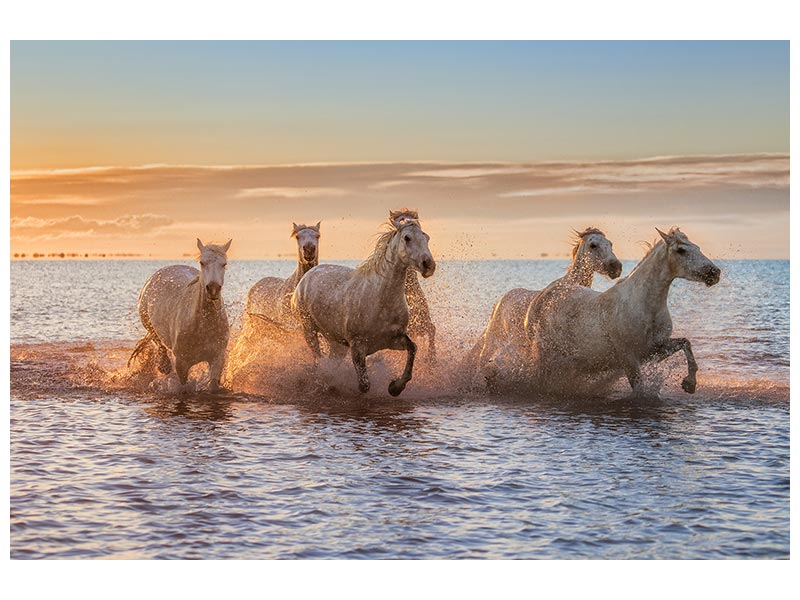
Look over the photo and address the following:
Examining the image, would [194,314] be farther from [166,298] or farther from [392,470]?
[392,470]

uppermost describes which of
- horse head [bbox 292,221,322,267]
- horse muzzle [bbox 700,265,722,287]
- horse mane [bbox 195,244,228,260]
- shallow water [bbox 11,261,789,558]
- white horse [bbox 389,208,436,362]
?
horse head [bbox 292,221,322,267]

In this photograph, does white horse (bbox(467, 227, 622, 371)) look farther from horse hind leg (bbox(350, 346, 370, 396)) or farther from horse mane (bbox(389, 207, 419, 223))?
horse mane (bbox(389, 207, 419, 223))

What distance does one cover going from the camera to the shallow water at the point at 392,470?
29.6 feet

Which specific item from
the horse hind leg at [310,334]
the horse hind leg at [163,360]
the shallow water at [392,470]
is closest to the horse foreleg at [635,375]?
the shallow water at [392,470]

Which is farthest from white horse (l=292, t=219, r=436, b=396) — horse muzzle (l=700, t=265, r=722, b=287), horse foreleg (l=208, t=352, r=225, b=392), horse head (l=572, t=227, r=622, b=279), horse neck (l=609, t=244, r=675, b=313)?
horse muzzle (l=700, t=265, r=722, b=287)

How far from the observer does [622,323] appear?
48.0 ft

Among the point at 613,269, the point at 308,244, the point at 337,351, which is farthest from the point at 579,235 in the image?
the point at 308,244

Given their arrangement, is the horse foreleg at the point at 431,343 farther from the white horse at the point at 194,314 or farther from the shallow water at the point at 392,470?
the white horse at the point at 194,314

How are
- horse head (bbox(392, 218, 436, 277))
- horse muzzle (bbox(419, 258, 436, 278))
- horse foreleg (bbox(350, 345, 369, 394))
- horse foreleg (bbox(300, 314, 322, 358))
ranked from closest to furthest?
horse muzzle (bbox(419, 258, 436, 278)), horse head (bbox(392, 218, 436, 277)), horse foreleg (bbox(350, 345, 369, 394)), horse foreleg (bbox(300, 314, 322, 358))

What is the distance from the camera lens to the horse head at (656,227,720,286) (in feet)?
46.0

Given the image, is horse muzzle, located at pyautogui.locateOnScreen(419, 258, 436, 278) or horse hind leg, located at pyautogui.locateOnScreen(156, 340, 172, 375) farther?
horse hind leg, located at pyautogui.locateOnScreen(156, 340, 172, 375)

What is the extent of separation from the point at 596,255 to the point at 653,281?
1.50 m

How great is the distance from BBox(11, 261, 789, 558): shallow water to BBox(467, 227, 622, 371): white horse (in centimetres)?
66
